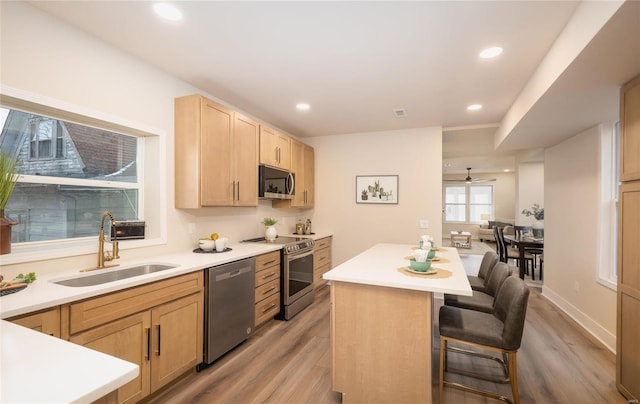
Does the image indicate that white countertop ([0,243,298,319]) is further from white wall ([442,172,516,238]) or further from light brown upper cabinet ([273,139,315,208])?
white wall ([442,172,516,238])

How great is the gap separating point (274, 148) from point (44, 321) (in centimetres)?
288

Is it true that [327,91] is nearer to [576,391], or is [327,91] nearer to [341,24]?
[341,24]

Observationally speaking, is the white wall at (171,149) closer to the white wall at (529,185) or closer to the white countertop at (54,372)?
the white countertop at (54,372)

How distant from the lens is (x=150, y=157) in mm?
2670

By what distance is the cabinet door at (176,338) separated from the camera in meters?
1.95

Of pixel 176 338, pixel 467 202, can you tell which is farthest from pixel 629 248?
pixel 467 202

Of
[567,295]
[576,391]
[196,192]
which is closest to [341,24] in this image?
[196,192]

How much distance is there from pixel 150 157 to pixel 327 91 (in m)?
1.87

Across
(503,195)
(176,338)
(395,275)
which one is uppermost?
(503,195)

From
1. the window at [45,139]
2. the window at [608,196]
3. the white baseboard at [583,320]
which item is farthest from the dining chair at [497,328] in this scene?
the window at [45,139]

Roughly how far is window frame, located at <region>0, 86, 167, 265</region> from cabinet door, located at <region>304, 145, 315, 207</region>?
2.45m

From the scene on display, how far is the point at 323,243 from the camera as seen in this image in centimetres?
462

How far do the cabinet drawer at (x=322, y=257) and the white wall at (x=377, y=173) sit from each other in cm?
19

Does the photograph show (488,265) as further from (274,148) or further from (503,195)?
(503,195)
